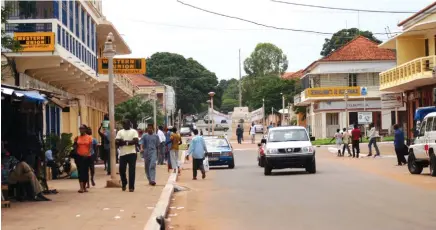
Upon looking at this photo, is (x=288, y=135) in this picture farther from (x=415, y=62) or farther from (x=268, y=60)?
(x=268, y=60)

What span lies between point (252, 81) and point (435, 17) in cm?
8169

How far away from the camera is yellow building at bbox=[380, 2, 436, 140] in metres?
40.3

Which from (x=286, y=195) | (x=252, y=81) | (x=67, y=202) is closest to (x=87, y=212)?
(x=67, y=202)

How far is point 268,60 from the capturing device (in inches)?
4729

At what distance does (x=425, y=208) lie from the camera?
46.6 feet

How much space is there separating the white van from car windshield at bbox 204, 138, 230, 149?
9.71 metres

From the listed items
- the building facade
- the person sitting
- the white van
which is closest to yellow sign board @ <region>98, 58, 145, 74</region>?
the white van

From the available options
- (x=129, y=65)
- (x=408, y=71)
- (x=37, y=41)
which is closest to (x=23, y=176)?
(x=37, y=41)

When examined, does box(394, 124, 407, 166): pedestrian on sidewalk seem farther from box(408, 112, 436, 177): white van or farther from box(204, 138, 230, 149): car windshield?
box(204, 138, 230, 149): car windshield

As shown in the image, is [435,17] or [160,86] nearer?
[435,17]

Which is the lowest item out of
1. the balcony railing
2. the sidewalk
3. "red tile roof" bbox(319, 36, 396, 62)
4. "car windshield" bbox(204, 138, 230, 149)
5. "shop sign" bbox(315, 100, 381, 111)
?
the sidewalk

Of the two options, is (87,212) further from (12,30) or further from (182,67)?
(182,67)

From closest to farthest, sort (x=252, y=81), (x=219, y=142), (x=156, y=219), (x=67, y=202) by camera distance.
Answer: (x=156, y=219) → (x=67, y=202) → (x=219, y=142) → (x=252, y=81)

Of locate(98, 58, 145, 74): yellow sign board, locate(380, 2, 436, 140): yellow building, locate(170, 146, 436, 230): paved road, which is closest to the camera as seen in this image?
locate(170, 146, 436, 230): paved road
